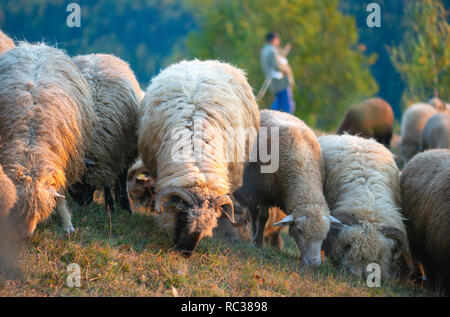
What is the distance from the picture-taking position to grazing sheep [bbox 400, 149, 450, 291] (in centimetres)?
555

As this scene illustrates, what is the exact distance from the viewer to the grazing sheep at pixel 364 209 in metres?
5.61

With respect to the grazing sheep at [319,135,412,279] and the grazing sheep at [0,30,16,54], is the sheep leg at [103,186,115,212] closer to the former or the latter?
the grazing sheep at [0,30,16,54]

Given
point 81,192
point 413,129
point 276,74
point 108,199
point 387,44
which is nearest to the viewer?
point 81,192

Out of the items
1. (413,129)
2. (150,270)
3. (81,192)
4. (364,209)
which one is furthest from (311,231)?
A: (413,129)

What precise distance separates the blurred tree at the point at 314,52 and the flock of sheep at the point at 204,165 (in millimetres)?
27745

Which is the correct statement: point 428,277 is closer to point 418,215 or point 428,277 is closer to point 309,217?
point 418,215

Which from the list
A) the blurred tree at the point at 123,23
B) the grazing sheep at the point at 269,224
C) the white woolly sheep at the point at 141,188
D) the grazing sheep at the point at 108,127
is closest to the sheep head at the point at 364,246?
the grazing sheep at the point at 269,224

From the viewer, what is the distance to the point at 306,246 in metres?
5.71

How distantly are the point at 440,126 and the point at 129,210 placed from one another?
23.3 ft

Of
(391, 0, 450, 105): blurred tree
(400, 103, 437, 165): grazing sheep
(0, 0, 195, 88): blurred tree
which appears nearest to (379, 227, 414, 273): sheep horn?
(400, 103, 437, 165): grazing sheep

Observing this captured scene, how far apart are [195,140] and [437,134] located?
697 cm

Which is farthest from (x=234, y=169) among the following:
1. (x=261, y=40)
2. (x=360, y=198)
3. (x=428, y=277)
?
(x=261, y=40)

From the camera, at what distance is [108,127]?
6305mm

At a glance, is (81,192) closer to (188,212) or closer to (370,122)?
(188,212)
